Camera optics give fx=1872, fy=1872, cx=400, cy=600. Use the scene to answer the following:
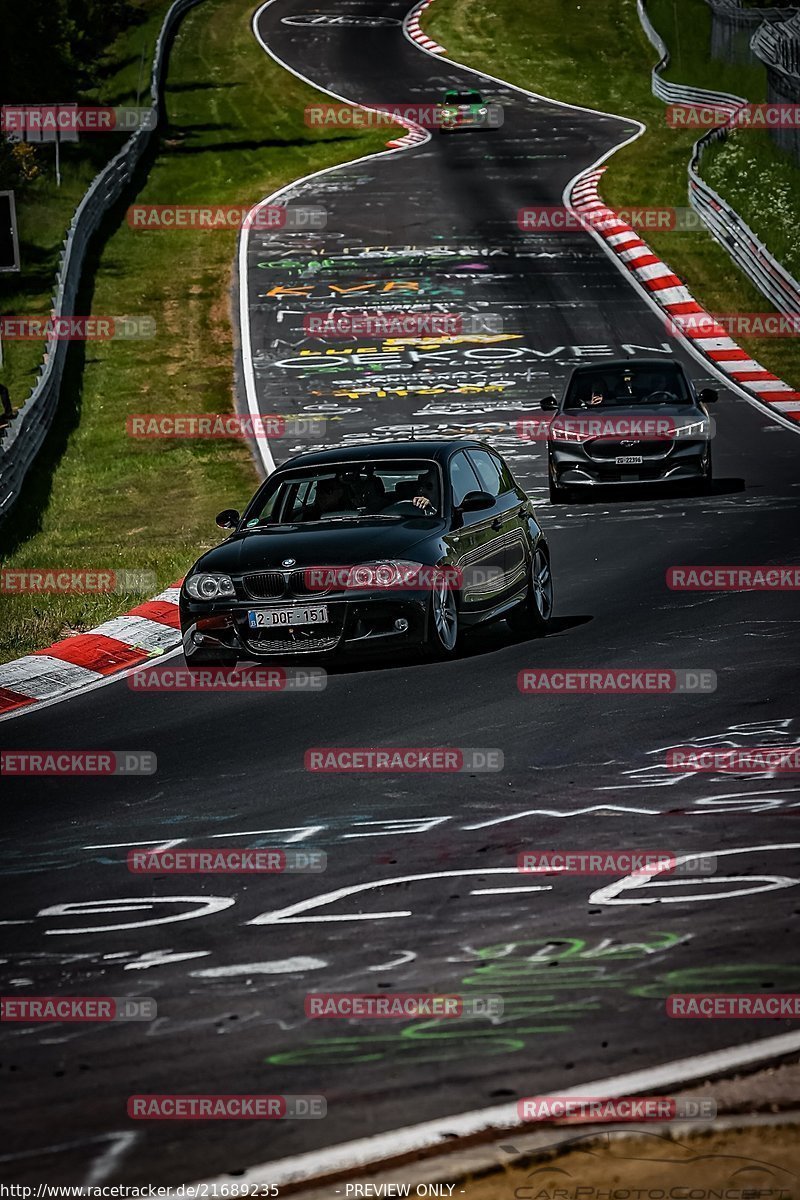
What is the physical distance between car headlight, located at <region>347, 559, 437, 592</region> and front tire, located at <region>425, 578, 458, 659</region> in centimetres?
16

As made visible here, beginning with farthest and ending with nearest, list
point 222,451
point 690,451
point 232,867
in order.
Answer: point 222,451
point 690,451
point 232,867

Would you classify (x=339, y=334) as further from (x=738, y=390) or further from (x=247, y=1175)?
(x=247, y=1175)

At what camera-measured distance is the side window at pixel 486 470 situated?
1322 cm

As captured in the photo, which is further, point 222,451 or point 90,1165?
point 222,451

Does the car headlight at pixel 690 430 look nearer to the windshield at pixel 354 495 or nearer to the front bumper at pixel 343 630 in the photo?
the windshield at pixel 354 495

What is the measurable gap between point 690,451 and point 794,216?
19.5 meters

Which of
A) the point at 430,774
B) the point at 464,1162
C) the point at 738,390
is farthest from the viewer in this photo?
the point at 738,390

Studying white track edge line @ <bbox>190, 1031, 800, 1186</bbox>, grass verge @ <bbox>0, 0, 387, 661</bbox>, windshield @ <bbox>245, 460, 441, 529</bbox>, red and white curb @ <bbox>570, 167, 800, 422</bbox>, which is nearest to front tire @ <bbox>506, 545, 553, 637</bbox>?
windshield @ <bbox>245, 460, 441, 529</bbox>

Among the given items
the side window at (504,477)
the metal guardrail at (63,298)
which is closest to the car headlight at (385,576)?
the side window at (504,477)

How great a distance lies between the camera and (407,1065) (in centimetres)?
501

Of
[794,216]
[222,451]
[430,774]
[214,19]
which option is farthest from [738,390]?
[214,19]

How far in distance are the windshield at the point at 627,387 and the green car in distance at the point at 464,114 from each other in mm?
36070

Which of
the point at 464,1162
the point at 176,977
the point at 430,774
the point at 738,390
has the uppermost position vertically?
the point at 464,1162

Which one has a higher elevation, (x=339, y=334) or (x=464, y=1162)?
(x=464, y=1162)
